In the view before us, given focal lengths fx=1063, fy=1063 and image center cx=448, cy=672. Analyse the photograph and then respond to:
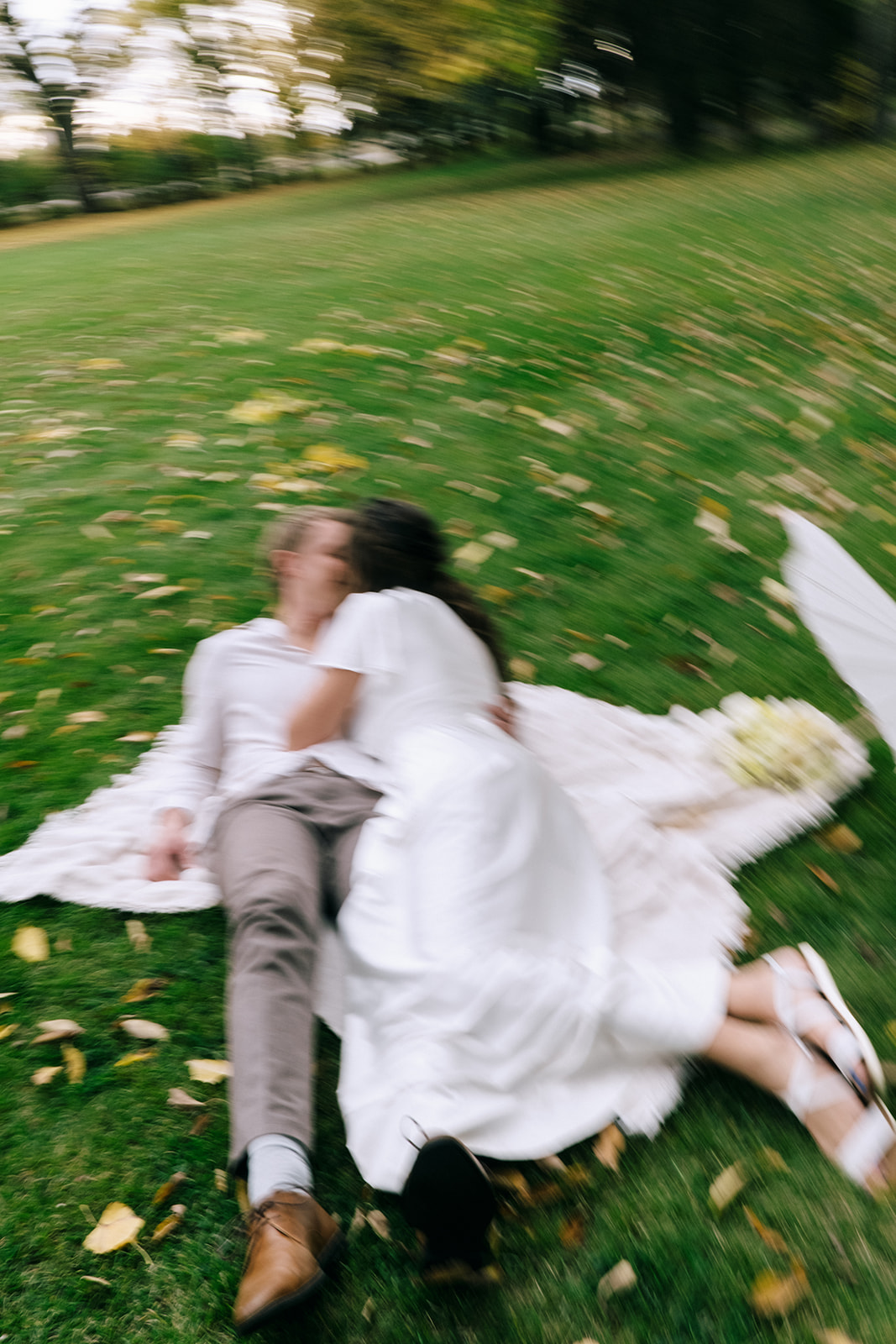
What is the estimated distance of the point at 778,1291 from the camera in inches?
79.4

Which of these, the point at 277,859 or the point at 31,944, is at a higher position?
the point at 277,859

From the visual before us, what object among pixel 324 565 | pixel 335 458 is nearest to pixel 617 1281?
pixel 324 565

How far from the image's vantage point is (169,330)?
877 cm

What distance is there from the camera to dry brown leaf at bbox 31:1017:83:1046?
272cm

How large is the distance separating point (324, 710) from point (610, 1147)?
1.30m

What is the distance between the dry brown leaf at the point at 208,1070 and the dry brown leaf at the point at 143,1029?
0.12 meters

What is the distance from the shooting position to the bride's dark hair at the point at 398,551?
10.1ft

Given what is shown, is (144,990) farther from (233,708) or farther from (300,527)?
(300,527)

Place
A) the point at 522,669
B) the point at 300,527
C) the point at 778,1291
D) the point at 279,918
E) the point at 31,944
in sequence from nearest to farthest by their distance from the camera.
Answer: the point at 778,1291 < the point at 279,918 < the point at 31,944 < the point at 300,527 < the point at 522,669

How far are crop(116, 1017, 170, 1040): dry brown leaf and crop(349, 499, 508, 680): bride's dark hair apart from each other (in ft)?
4.35

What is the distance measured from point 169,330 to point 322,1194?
786 cm

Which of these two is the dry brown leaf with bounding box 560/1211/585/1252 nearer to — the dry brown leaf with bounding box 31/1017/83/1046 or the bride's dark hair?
the dry brown leaf with bounding box 31/1017/83/1046

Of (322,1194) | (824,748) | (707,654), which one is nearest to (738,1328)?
(322,1194)

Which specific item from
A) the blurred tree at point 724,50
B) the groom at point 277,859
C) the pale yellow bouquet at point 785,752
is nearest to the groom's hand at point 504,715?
the groom at point 277,859
